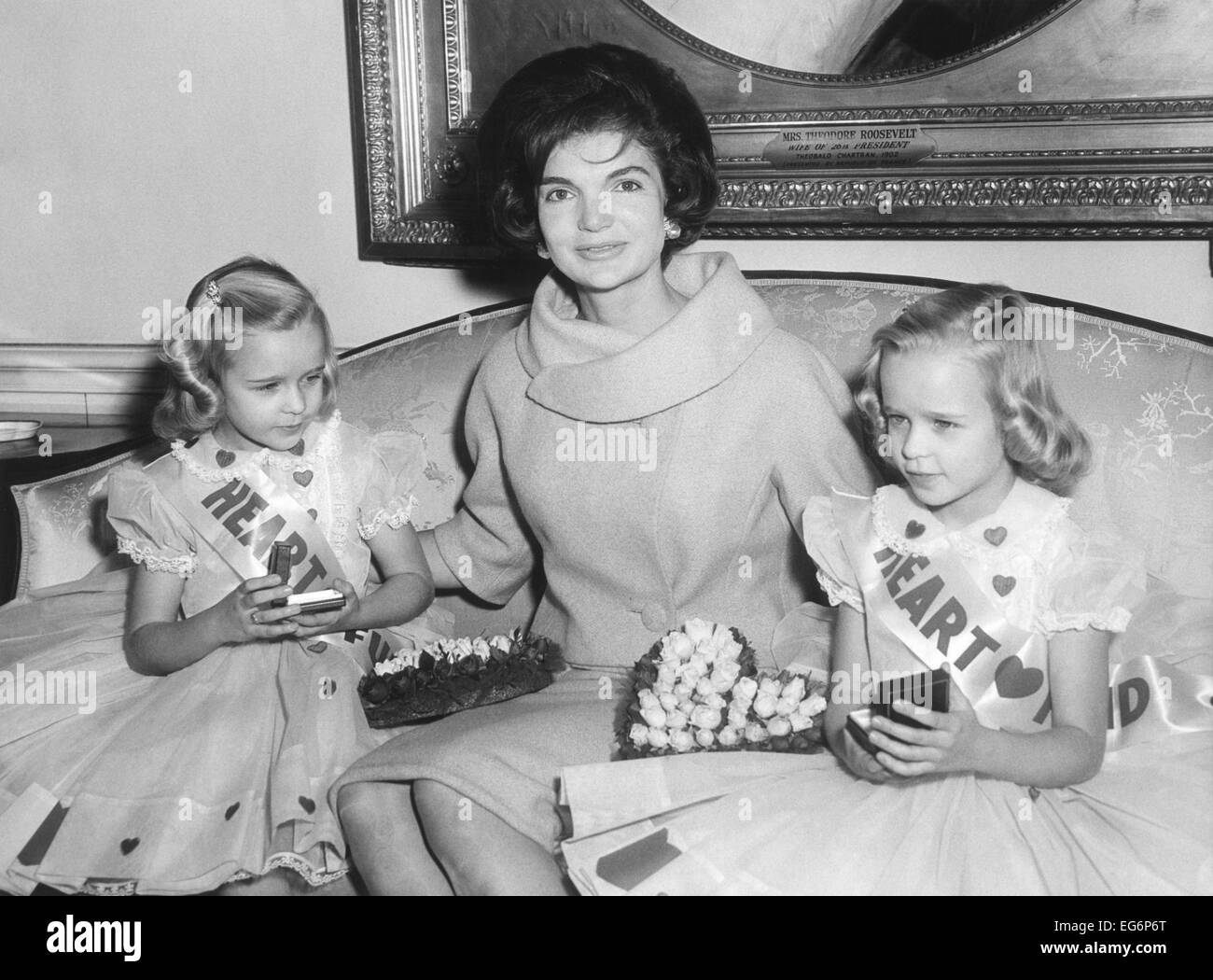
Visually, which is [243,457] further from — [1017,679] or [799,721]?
[1017,679]

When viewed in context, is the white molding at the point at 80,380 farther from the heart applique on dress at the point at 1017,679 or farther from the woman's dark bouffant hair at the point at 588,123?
the heart applique on dress at the point at 1017,679

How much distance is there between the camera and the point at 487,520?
2.28 meters

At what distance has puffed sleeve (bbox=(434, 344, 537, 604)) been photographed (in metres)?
2.26

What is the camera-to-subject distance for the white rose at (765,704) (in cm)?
180

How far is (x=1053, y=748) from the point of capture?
167cm

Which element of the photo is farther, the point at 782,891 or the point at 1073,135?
the point at 1073,135

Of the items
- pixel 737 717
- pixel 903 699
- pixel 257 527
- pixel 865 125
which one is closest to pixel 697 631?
pixel 737 717

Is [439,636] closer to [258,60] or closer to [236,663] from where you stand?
[236,663]

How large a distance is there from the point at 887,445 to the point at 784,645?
0.41m

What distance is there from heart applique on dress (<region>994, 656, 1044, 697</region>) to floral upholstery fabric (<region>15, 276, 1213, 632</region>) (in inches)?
9.0

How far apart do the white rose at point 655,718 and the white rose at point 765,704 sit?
0.44ft

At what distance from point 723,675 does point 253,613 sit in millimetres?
690
